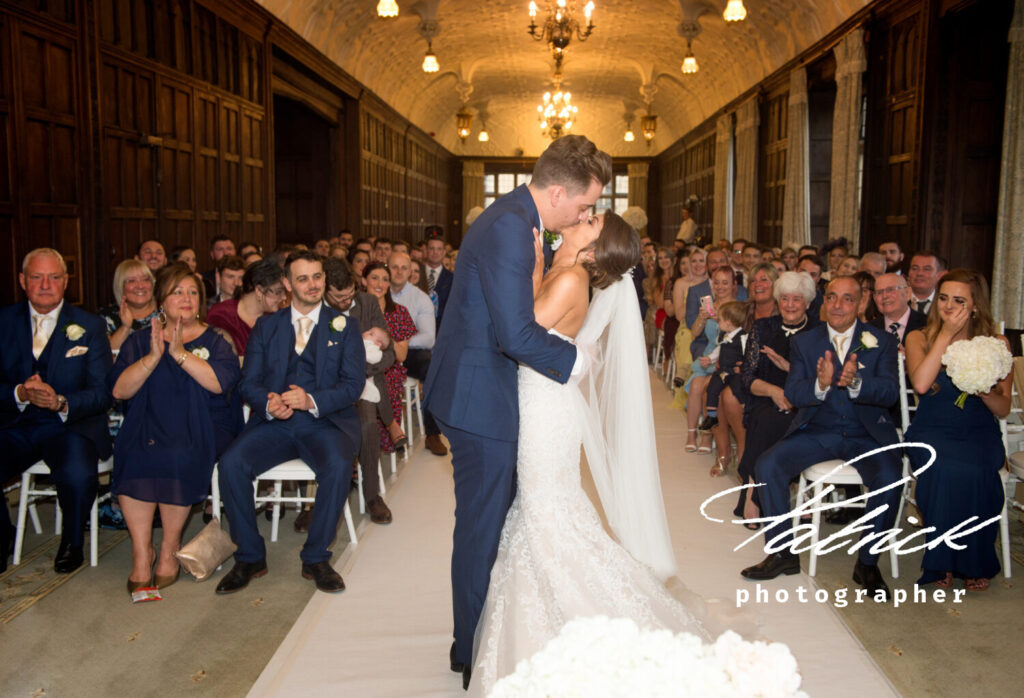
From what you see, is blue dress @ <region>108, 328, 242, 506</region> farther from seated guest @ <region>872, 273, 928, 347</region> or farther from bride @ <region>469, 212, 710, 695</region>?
seated guest @ <region>872, 273, 928, 347</region>

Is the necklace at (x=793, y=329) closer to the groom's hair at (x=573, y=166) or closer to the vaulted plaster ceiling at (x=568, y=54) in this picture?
the groom's hair at (x=573, y=166)

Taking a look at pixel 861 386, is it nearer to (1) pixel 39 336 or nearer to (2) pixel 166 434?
(2) pixel 166 434

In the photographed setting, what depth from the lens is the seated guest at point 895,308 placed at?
5566 millimetres

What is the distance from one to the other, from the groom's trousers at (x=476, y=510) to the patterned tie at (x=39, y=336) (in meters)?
2.61

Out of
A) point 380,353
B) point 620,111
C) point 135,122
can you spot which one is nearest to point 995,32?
point 380,353

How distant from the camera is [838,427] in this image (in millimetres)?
4551

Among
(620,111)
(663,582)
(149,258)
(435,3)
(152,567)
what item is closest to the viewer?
(663,582)

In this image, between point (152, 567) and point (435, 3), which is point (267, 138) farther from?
point (152, 567)

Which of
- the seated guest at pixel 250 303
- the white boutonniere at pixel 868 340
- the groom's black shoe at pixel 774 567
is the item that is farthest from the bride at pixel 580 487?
the seated guest at pixel 250 303

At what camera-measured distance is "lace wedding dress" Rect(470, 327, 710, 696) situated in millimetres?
3035

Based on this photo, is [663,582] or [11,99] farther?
[11,99]

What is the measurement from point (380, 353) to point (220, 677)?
8.46ft

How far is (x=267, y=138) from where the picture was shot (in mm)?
10789

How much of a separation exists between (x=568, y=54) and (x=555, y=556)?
1779cm
